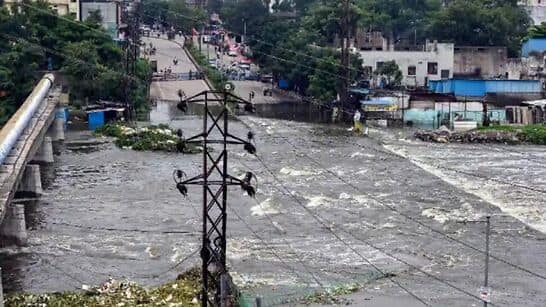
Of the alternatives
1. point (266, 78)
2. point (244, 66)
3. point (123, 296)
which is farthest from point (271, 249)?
point (244, 66)

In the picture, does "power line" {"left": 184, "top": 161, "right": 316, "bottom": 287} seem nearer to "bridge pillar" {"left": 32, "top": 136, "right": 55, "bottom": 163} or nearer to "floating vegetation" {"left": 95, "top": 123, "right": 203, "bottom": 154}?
"bridge pillar" {"left": 32, "top": 136, "right": 55, "bottom": 163}

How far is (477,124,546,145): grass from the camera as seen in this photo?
1657 inches

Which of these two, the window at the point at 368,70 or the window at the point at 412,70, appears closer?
the window at the point at 368,70

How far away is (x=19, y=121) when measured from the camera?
3116 centimetres

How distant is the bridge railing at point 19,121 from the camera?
88.1 ft

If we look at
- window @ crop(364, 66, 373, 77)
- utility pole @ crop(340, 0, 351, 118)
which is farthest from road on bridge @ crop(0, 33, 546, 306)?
window @ crop(364, 66, 373, 77)

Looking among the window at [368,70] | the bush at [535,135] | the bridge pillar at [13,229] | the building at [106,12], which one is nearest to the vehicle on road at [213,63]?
the building at [106,12]

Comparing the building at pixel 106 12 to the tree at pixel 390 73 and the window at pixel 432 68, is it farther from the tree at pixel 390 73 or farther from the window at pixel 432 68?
the window at pixel 432 68

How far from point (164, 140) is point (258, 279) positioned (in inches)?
809

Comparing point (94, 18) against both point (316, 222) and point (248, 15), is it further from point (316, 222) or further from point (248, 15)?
point (316, 222)

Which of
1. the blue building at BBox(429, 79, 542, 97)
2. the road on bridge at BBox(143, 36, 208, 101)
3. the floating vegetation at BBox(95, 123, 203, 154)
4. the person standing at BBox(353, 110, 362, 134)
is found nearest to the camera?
the floating vegetation at BBox(95, 123, 203, 154)

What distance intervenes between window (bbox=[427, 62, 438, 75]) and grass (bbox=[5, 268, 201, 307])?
133 feet

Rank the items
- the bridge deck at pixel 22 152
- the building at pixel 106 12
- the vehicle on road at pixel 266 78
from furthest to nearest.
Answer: the vehicle on road at pixel 266 78
the building at pixel 106 12
the bridge deck at pixel 22 152

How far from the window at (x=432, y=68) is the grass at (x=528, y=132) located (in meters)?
14.4
